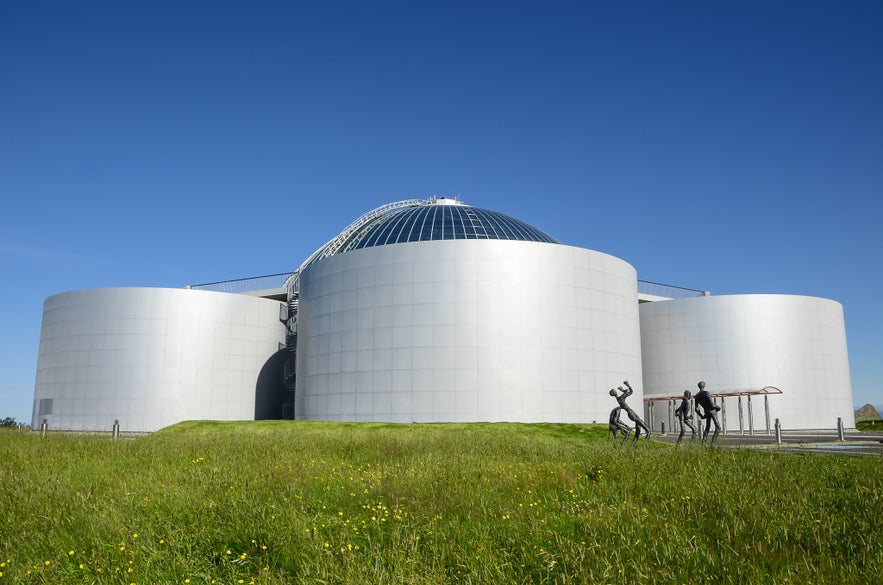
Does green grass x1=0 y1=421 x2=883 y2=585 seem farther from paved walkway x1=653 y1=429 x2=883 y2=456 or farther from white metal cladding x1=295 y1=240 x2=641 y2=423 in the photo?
white metal cladding x1=295 y1=240 x2=641 y2=423

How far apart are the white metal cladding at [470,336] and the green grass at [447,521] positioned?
83.1ft

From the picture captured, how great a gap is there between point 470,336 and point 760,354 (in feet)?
91.0

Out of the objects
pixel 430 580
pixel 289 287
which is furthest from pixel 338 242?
pixel 430 580

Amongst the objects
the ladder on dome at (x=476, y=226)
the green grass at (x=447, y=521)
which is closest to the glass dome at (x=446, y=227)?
the ladder on dome at (x=476, y=226)

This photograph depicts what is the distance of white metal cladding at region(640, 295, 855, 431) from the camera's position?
5450 cm

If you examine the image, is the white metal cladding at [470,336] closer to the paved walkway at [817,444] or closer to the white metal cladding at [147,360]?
the paved walkway at [817,444]

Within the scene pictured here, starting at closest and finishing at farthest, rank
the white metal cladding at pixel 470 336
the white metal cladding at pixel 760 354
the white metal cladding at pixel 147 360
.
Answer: the white metal cladding at pixel 470 336
the white metal cladding at pixel 147 360
the white metal cladding at pixel 760 354

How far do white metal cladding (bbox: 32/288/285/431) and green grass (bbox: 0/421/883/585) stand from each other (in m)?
38.0

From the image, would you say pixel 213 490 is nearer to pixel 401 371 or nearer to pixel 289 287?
pixel 401 371

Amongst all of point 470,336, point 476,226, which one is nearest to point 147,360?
point 470,336

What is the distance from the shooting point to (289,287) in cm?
5953

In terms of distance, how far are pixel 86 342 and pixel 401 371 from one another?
26.8 metres

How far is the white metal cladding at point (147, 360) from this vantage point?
50562 millimetres

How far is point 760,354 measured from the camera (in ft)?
180
